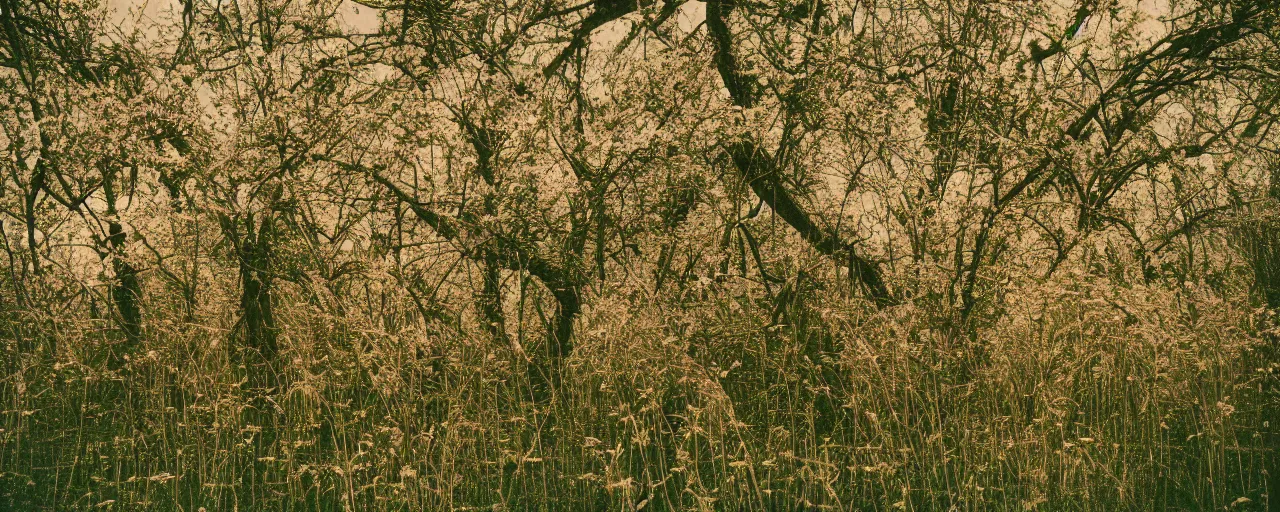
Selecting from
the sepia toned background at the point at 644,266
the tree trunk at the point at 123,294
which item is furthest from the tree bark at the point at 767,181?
the tree trunk at the point at 123,294

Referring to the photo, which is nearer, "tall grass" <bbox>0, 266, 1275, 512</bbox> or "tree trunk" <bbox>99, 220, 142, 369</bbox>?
"tall grass" <bbox>0, 266, 1275, 512</bbox>

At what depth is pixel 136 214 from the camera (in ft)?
21.1

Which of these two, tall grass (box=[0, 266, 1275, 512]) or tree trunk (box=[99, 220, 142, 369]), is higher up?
tree trunk (box=[99, 220, 142, 369])

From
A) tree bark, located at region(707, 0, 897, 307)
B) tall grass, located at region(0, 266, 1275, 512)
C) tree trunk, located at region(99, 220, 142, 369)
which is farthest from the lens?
tree trunk, located at region(99, 220, 142, 369)

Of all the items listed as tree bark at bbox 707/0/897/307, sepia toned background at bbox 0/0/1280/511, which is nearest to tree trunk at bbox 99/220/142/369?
sepia toned background at bbox 0/0/1280/511

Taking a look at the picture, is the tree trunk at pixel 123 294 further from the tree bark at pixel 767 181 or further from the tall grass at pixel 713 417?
the tree bark at pixel 767 181

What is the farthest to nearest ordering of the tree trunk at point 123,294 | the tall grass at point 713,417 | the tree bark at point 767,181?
the tree trunk at point 123,294
the tree bark at point 767,181
the tall grass at point 713,417

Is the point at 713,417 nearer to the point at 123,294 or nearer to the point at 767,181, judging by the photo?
the point at 767,181

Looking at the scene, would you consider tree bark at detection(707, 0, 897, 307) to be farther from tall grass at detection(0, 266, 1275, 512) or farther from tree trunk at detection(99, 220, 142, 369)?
→ tree trunk at detection(99, 220, 142, 369)

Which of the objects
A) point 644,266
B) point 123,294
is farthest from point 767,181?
point 123,294

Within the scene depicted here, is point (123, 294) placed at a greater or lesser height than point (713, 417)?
greater

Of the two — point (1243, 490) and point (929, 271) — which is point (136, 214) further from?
point (1243, 490)

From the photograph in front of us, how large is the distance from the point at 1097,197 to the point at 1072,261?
50 cm

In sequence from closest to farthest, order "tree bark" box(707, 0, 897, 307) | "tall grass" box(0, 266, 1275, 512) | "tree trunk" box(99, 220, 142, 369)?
"tall grass" box(0, 266, 1275, 512) → "tree bark" box(707, 0, 897, 307) → "tree trunk" box(99, 220, 142, 369)
